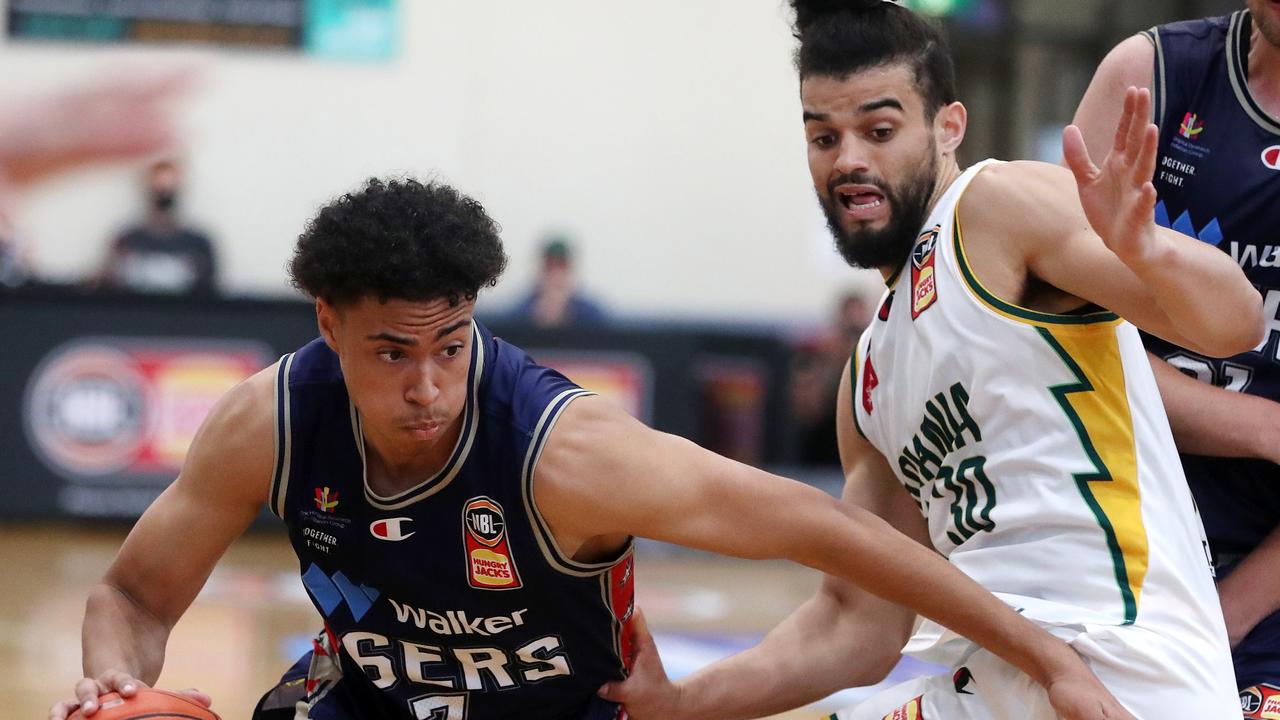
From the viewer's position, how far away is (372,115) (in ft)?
44.4

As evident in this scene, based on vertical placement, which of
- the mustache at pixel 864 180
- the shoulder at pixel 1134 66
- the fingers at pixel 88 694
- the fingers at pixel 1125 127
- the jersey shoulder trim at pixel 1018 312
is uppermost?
the shoulder at pixel 1134 66

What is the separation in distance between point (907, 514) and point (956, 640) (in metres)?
0.42

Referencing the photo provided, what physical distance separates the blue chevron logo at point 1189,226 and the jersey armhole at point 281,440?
196cm

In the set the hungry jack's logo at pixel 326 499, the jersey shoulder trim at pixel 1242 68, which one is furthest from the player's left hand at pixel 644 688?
the jersey shoulder trim at pixel 1242 68

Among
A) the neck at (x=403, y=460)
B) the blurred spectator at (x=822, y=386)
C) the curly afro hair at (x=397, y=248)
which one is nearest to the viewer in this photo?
the curly afro hair at (x=397, y=248)

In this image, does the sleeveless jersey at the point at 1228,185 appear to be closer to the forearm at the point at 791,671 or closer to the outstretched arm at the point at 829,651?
the outstretched arm at the point at 829,651

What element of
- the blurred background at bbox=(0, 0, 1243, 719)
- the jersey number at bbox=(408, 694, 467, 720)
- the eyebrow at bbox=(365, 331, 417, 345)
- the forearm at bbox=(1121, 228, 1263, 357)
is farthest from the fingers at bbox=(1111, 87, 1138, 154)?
the blurred background at bbox=(0, 0, 1243, 719)

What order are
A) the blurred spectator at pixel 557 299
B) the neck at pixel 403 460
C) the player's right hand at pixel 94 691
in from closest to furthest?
the player's right hand at pixel 94 691 → the neck at pixel 403 460 → the blurred spectator at pixel 557 299

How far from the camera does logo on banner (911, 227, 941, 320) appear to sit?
3258 mm

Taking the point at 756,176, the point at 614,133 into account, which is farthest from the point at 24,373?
the point at 756,176

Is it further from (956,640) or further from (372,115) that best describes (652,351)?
(956,640)

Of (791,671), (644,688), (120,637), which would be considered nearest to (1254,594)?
(791,671)

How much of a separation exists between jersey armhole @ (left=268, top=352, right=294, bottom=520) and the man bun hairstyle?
1.36m

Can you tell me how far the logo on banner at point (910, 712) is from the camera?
3259 mm
